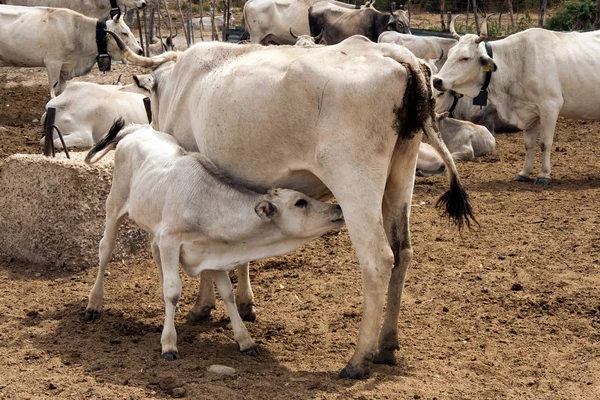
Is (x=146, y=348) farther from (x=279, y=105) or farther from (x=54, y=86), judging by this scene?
(x=54, y=86)

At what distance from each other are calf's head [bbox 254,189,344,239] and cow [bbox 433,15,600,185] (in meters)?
6.24

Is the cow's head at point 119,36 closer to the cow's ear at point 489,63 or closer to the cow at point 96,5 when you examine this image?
the cow at point 96,5

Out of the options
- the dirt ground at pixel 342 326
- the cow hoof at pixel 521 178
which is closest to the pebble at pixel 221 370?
the dirt ground at pixel 342 326

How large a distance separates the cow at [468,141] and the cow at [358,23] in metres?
6.69

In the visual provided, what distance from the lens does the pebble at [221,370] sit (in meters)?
5.72

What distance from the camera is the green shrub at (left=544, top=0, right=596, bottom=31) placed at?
828 inches

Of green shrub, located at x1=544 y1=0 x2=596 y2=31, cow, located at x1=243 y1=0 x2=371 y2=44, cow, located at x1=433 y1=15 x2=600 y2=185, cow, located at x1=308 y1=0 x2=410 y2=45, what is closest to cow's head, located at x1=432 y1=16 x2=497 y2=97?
cow, located at x1=433 y1=15 x2=600 y2=185

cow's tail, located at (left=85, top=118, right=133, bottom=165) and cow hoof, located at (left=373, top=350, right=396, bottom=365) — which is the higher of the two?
cow's tail, located at (left=85, top=118, right=133, bottom=165)

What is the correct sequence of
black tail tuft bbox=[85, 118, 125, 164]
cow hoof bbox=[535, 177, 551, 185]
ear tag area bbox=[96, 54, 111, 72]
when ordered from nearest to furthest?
1. black tail tuft bbox=[85, 118, 125, 164]
2. cow hoof bbox=[535, 177, 551, 185]
3. ear tag area bbox=[96, 54, 111, 72]

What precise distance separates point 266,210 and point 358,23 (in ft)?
48.6

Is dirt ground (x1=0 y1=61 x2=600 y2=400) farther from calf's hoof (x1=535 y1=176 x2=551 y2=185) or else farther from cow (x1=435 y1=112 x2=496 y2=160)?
cow (x1=435 y1=112 x2=496 y2=160)

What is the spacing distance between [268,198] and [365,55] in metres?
1.07

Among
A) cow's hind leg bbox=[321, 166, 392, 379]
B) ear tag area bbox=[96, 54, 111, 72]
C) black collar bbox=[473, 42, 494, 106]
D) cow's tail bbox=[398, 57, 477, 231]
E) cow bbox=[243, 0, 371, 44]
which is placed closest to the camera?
cow's hind leg bbox=[321, 166, 392, 379]

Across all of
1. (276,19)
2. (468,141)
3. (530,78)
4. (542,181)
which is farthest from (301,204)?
(276,19)
